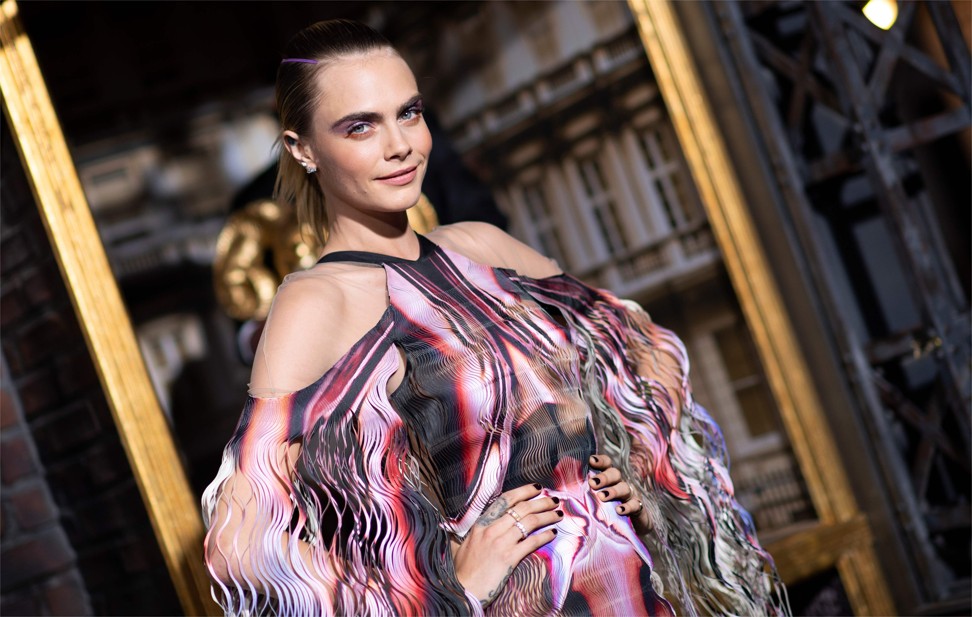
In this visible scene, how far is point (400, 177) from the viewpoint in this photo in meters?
1.76

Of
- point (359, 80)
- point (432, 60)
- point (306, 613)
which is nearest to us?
point (306, 613)

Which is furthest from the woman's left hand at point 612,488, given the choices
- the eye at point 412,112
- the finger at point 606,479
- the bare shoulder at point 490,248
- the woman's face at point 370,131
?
the eye at point 412,112

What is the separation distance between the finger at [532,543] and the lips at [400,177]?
63cm

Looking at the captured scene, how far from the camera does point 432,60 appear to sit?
3787mm

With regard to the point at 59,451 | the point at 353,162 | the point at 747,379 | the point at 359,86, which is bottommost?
the point at 747,379

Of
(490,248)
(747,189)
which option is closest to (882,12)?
(747,189)

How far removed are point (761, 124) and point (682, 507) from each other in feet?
5.82

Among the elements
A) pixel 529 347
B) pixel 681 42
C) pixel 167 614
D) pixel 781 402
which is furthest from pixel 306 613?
pixel 681 42

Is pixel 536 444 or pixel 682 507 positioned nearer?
pixel 536 444

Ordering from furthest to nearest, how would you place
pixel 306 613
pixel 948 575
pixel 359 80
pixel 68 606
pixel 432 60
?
pixel 432 60 < pixel 948 575 < pixel 68 606 < pixel 359 80 < pixel 306 613

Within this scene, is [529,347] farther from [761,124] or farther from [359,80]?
[761,124]

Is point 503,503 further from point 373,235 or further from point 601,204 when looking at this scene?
point 601,204

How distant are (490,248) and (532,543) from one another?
0.64 metres

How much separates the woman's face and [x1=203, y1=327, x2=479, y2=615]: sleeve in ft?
1.00
